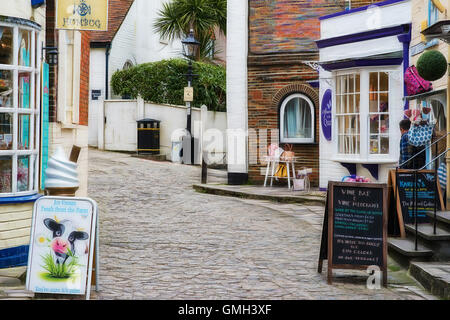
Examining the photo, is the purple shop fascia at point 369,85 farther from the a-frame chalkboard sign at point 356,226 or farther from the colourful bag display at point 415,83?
the a-frame chalkboard sign at point 356,226

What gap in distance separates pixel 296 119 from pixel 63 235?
40.5ft

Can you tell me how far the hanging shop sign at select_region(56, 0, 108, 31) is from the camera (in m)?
8.49

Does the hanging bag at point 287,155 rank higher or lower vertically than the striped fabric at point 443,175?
higher

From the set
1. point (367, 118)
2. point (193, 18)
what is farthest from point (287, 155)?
point (193, 18)

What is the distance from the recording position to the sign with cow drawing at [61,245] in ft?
20.1

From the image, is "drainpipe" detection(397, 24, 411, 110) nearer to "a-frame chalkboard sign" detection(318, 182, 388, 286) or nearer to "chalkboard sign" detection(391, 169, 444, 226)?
"chalkboard sign" detection(391, 169, 444, 226)

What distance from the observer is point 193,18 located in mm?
29703

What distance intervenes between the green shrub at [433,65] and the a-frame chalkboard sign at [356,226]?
2.95 meters

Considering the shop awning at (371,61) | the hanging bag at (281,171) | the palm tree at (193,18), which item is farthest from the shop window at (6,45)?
the palm tree at (193,18)

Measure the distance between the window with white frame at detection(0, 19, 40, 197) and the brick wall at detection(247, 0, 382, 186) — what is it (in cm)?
1055

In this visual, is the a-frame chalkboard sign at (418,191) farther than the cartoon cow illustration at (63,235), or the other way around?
the a-frame chalkboard sign at (418,191)

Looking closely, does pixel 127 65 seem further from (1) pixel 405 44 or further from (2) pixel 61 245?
(2) pixel 61 245

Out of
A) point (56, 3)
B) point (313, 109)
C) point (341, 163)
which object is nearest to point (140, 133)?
point (313, 109)
